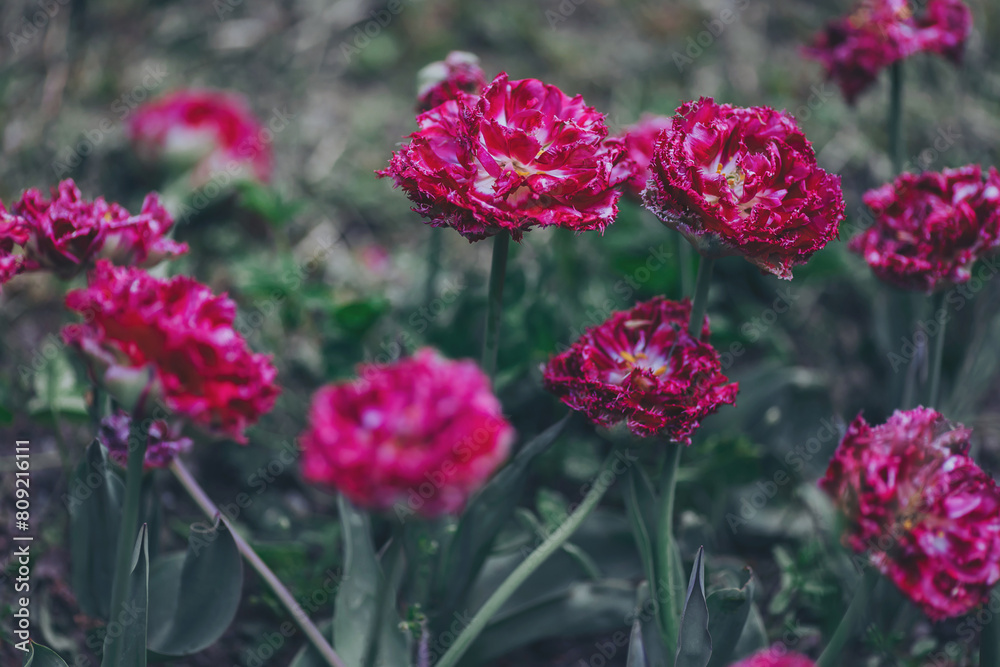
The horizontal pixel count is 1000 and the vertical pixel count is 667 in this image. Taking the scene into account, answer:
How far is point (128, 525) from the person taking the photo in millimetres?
1105

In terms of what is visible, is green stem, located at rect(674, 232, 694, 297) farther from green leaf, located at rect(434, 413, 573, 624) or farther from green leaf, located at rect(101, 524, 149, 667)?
green leaf, located at rect(101, 524, 149, 667)

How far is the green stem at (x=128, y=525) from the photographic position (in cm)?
104

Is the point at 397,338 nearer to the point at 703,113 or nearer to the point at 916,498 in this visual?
the point at 703,113

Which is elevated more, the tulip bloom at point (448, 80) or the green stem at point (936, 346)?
the tulip bloom at point (448, 80)

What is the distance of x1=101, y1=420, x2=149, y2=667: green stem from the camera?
104 centimetres

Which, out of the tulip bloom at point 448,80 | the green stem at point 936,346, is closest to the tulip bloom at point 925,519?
the green stem at point 936,346

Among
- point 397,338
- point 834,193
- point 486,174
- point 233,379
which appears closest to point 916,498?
point 834,193

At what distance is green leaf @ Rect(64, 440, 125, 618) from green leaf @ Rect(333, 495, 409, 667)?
0.37 meters

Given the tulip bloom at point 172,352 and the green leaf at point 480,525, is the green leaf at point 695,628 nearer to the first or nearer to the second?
the green leaf at point 480,525

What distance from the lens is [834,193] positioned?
114 centimetres

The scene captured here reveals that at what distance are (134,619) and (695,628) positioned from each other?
2.46ft

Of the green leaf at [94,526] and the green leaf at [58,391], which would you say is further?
the green leaf at [58,391]

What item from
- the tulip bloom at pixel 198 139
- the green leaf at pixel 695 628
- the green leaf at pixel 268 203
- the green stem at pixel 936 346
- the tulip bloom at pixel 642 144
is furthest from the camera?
the tulip bloom at pixel 198 139

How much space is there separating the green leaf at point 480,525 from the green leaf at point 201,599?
330mm
